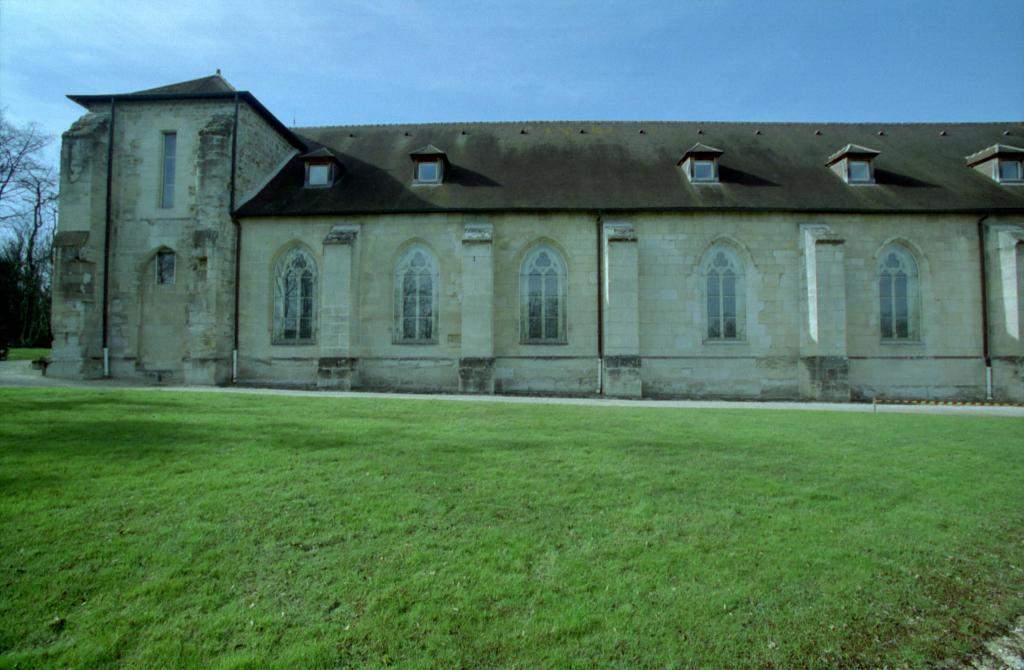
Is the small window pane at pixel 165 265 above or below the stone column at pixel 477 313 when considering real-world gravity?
above

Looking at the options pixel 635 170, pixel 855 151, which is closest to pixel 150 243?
pixel 635 170

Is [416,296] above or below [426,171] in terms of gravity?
below

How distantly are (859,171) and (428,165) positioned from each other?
16.3m

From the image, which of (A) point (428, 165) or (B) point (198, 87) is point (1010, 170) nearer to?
(A) point (428, 165)

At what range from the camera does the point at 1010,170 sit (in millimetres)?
20812

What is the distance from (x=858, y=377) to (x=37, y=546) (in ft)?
70.6

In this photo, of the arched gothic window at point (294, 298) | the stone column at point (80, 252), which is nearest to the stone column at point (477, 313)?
the arched gothic window at point (294, 298)

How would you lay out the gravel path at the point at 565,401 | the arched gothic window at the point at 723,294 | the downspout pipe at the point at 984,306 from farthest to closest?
the arched gothic window at the point at 723,294 < the downspout pipe at the point at 984,306 < the gravel path at the point at 565,401

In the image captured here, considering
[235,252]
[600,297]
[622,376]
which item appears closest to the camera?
[622,376]

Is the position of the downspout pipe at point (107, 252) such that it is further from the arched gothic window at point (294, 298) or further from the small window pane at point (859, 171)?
the small window pane at point (859, 171)

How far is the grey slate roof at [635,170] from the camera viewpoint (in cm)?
1945

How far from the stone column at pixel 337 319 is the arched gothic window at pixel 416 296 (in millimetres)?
1648

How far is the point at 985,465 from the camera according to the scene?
27.7 ft

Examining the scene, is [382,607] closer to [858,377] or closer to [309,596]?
[309,596]
